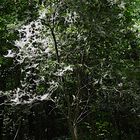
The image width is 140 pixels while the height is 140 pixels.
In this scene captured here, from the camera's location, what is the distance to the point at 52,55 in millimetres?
8719

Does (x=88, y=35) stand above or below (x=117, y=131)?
above

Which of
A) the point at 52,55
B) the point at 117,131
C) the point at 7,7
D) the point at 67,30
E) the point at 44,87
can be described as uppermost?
the point at 7,7

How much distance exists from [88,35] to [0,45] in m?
6.95

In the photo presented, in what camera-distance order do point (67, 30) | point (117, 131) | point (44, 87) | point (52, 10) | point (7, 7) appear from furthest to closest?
1. point (117, 131)
2. point (7, 7)
3. point (44, 87)
4. point (67, 30)
5. point (52, 10)

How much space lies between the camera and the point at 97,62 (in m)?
9.67

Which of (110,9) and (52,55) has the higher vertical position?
(110,9)

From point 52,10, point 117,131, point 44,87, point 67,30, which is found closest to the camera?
point 52,10

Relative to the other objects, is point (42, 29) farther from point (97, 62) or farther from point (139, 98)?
point (139, 98)

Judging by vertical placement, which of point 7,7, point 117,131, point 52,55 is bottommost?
point 117,131

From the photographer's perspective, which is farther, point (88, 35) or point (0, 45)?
point (0, 45)

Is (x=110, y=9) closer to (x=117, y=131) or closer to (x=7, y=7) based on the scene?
(x=7, y=7)

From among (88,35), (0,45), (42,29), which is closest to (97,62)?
(88,35)

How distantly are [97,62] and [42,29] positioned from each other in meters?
2.02

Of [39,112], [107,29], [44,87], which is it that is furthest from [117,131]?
[107,29]
